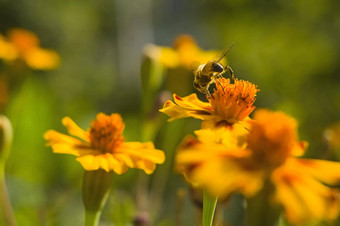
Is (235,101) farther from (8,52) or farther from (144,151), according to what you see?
(8,52)

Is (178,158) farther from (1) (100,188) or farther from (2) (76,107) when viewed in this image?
(2) (76,107)

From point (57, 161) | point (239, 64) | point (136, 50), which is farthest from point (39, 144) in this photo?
point (136, 50)

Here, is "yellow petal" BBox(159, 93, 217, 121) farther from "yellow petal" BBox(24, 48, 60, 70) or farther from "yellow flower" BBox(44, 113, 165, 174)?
"yellow petal" BBox(24, 48, 60, 70)

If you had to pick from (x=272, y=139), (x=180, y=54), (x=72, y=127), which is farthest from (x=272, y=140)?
(x=180, y=54)

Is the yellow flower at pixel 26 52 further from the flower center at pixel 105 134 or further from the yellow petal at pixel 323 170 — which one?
the yellow petal at pixel 323 170

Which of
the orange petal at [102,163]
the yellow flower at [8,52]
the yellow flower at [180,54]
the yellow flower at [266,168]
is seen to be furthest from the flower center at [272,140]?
the yellow flower at [8,52]

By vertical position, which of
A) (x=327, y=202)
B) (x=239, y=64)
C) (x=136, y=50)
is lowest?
(x=327, y=202)
